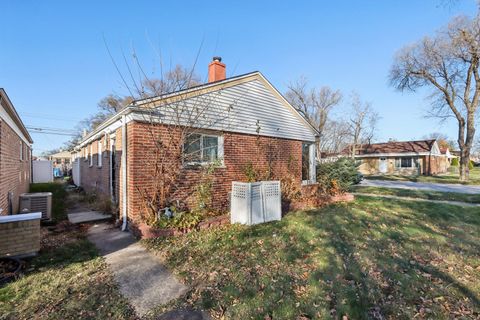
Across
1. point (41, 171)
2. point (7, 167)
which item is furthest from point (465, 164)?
point (41, 171)

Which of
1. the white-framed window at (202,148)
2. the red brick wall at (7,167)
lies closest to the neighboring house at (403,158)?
the white-framed window at (202,148)

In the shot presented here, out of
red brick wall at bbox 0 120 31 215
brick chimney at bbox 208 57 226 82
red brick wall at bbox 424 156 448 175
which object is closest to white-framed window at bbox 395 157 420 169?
red brick wall at bbox 424 156 448 175

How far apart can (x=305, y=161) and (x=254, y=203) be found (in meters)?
6.45

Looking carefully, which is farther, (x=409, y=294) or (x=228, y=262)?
(x=228, y=262)

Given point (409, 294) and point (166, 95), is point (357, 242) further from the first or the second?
point (166, 95)

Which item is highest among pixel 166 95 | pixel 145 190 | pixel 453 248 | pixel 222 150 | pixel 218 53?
pixel 218 53

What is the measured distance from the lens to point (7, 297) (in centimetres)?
336

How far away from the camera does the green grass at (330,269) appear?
3236 millimetres

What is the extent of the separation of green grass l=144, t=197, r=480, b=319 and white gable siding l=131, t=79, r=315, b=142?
3475mm

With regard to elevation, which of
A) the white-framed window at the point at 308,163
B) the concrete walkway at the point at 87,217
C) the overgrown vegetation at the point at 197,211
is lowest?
the concrete walkway at the point at 87,217

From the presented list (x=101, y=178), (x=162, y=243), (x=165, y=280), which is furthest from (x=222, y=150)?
(x=101, y=178)

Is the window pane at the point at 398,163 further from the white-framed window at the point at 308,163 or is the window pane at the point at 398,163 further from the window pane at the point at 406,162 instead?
the white-framed window at the point at 308,163

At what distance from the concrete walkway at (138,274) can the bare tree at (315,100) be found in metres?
31.8

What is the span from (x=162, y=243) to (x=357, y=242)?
4418 mm
